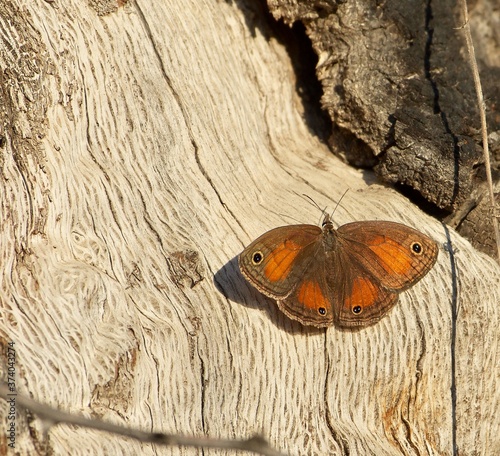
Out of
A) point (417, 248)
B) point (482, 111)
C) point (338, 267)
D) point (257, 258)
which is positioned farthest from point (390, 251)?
point (482, 111)

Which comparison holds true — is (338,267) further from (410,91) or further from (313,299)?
(410,91)

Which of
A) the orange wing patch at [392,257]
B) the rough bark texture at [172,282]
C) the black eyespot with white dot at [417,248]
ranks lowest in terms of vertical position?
the rough bark texture at [172,282]

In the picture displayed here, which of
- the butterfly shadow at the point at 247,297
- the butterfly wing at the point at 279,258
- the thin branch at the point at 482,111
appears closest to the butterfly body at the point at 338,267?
the butterfly wing at the point at 279,258

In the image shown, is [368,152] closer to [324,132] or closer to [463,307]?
[324,132]

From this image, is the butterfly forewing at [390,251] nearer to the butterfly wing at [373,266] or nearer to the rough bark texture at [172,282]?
the butterfly wing at [373,266]

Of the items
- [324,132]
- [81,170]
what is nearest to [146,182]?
[81,170]

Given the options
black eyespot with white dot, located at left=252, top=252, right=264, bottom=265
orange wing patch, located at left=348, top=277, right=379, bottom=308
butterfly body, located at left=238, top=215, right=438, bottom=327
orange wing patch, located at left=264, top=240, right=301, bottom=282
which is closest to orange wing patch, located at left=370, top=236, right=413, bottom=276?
butterfly body, located at left=238, top=215, right=438, bottom=327
